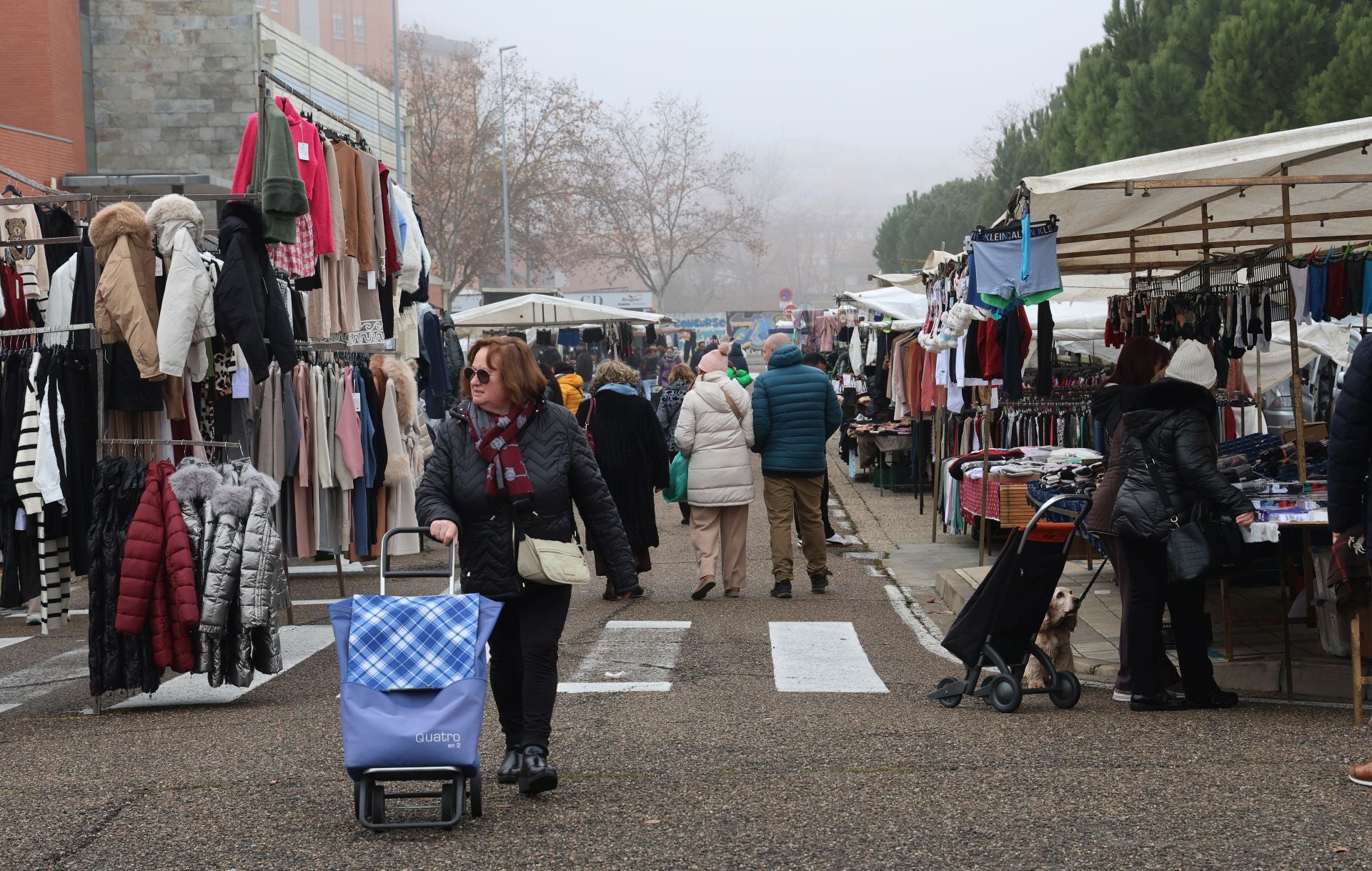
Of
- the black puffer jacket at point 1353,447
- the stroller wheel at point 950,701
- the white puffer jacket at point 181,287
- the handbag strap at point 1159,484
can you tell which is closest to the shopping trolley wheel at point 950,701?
the stroller wheel at point 950,701

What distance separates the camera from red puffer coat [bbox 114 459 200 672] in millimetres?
7543

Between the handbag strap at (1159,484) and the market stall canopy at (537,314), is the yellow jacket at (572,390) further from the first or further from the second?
the handbag strap at (1159,484)

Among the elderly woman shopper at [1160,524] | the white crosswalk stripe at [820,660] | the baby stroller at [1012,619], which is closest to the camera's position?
the elderly woman shopper at [1160,524]

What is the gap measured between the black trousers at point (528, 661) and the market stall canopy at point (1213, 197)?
350 centimetres

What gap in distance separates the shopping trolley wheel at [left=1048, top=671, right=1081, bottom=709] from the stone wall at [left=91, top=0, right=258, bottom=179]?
92.3 feet

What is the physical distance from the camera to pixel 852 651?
9422 millimetres

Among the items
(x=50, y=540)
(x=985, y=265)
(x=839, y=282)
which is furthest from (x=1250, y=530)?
(x=839, y=282)

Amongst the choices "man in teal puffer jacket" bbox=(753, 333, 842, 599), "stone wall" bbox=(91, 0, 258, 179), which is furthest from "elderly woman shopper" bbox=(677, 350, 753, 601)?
"stone wall" bbox=(91, 0, 258, 179)

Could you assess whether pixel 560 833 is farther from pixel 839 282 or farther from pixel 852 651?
pixel 839 282

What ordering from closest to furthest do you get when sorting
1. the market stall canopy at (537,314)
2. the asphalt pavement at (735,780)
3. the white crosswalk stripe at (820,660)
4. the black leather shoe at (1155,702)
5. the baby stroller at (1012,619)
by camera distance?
1. the asphalt pavement at (735,780)
2. the black leather shoe at (1155,702)
3. the baby stroller at (1012,619)
4. the white crosswalk stripe at (820,660)
5. the market stall canopy at (537,314)

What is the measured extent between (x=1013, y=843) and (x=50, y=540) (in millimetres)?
5904

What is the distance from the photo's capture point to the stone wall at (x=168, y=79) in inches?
1259

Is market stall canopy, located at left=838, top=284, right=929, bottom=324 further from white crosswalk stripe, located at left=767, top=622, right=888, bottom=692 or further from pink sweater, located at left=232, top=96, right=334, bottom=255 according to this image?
pink sweater, located at left=232, top=96, right=334, bottom=255

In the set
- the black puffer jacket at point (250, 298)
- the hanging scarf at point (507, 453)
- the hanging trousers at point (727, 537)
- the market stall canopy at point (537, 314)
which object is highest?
the market stall canopy at point (537, 314)
